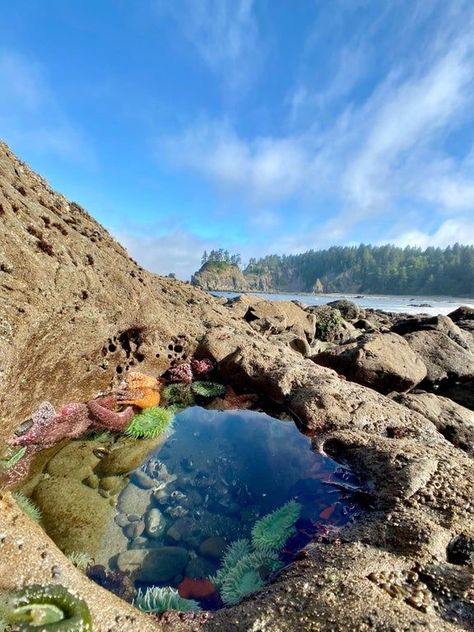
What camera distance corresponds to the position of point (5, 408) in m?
4.71

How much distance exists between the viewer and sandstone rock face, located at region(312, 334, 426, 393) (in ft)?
24.6

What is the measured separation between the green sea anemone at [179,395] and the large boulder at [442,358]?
5.60 metres

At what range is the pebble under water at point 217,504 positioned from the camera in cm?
349

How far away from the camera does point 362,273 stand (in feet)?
475

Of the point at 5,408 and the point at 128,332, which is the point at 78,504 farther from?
the point at 128,332

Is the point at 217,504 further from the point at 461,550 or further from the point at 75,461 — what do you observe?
the point at 461,550

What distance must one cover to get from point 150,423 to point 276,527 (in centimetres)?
286

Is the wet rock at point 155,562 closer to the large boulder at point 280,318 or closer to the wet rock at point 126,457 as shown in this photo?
the wet rock at point 126,457

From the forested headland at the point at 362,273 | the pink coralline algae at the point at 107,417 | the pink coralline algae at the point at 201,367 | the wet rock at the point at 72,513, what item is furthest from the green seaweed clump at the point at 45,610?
the forested headland at the point at 362,273

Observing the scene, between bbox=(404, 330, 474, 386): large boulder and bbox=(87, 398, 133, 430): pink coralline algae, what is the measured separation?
22.6 feet

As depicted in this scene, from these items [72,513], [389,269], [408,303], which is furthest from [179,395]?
[389,269]

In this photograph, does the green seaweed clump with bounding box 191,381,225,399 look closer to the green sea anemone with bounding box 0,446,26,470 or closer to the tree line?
the green sea anemone with bounding box 0,446,26,470

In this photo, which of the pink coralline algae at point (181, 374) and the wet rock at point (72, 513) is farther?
the pink coralline algae at point (181, 374)

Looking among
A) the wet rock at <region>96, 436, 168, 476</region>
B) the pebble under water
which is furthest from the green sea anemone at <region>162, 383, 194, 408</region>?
the wet rock at <region>96, 436, 168, 476</region>
